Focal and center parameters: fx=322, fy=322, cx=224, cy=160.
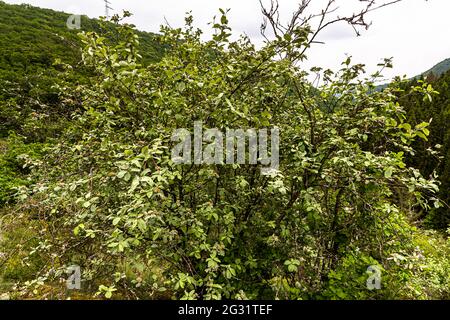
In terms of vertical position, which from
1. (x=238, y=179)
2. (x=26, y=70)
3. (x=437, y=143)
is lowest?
(x=238, y=179)

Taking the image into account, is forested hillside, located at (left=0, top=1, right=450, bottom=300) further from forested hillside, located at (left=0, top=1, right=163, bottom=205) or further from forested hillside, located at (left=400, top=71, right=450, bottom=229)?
forested hillside, located at (left=400, top=71, right=450, bottom=229)

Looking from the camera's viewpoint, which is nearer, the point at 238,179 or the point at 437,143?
the point at 238,179

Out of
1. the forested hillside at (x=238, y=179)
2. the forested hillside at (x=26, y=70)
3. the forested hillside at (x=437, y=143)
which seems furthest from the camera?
the forested hillside at (x=437, y=143)

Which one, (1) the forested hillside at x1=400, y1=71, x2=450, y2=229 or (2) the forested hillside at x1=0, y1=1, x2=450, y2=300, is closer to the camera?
(2) the forested hillside at x1=0, y1=1, x2=450, y2=300

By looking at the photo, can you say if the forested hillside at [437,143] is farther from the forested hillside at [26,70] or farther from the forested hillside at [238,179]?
the forested hillside at [26,70]

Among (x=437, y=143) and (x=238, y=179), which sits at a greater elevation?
(x=437, y=143)

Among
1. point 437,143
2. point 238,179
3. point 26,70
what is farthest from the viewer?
point 26,70

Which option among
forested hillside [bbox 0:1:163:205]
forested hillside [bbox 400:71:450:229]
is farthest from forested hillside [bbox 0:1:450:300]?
forested hillside [bbox 400:71:450:229]

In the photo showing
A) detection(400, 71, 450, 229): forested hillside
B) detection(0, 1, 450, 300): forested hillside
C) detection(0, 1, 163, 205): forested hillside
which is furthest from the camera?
detection(400, 71, 450, 229): forested hillside

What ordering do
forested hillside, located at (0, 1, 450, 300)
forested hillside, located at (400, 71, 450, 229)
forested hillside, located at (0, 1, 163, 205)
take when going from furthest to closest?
forested hillside, located at (400, 71, 450, 229) < forested hillside, located at (0, 1, 163, 205) < forested hillside, located at (0, 1, 450, 300)

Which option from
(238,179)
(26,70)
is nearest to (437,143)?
(238,179)

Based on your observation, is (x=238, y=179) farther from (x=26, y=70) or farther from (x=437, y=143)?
(x=26, y=70)

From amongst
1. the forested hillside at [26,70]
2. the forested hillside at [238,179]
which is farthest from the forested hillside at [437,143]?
the forested hillside at [26,70]
